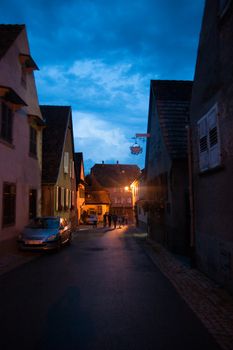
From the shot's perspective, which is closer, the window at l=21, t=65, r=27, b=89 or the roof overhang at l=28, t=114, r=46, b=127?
the window at l=21, t=65, r=27, b=89

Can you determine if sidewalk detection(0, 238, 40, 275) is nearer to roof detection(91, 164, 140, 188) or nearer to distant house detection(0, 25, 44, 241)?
distant house detection(0, 25, 44, 241)

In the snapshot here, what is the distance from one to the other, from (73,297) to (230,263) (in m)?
3.61

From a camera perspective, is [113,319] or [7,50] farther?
[7,50]

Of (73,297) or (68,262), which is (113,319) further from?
(68,262)

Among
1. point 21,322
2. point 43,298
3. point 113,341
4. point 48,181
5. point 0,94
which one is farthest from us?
point 48,181

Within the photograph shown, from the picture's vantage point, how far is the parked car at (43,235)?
1355cm

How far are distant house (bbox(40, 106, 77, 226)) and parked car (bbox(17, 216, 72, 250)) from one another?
637 centimetres

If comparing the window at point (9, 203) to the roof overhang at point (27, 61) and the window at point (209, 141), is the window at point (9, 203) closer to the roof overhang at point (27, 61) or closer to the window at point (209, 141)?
the roof overhang at point (27, 61)

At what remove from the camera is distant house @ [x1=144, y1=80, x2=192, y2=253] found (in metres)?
14.0

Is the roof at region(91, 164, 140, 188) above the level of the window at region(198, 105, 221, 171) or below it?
above

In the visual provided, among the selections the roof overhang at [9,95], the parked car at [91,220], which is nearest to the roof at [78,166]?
the parked car at [91,220]

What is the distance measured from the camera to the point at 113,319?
5.50 metres

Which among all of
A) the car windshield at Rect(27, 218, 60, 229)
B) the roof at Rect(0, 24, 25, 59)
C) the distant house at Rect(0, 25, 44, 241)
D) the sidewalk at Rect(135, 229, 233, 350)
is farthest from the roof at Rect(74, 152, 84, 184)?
the sidewalk at Rect(135, 229, 233, 350)

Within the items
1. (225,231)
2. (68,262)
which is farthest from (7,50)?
(225,231)
